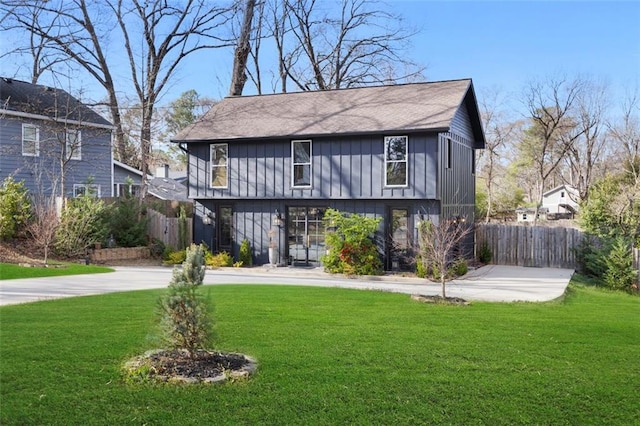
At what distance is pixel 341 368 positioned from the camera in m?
5.90

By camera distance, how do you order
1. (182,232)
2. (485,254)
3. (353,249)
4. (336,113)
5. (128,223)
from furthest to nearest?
1. (182,232)
2. (485,254)
3. (128,223)
4. (336,113)
5. (353,249)

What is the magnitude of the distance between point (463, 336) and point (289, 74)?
2892cm

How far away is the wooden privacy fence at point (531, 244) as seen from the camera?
18969mm

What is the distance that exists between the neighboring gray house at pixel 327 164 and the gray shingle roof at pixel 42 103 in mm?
7102

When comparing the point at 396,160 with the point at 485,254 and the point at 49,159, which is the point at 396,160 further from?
the point at 49,159

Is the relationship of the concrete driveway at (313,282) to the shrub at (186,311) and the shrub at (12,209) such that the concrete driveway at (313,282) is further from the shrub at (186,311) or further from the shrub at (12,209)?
the shrub at (186,311)

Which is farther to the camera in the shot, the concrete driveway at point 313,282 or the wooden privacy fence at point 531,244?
the wooden privacy fence at point 531,244

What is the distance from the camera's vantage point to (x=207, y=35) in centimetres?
3275

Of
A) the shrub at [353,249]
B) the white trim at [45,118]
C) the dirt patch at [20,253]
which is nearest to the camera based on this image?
the dirt patch at [20,253]

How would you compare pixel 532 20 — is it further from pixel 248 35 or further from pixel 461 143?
pixel 248 35

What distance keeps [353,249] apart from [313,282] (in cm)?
222

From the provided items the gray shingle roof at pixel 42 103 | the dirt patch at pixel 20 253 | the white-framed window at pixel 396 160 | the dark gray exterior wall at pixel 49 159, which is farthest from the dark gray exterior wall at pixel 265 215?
the gray shingle roof at pixel 42 103

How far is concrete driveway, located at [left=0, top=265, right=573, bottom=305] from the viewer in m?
11.8

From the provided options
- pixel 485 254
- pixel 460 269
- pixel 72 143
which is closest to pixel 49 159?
pixel 72 143
